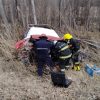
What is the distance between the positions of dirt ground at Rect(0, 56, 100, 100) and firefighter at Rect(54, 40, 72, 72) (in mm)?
298

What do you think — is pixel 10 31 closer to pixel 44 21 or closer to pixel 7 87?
pixel 44 21

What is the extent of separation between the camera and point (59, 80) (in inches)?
301

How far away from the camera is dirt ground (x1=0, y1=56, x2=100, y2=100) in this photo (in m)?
7.16

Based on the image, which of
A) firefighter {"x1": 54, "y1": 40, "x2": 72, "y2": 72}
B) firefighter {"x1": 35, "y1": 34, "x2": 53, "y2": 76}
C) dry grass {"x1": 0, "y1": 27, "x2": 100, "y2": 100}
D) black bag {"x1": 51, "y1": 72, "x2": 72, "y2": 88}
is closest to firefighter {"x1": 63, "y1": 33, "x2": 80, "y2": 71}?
dry grass {"x1": 0, "y1": 27, "x2": 100, "y2": 100}

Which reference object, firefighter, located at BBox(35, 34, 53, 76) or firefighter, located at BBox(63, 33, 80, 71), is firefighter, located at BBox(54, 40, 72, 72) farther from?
firefighter, located at BBox(63, 33, 80, 71)

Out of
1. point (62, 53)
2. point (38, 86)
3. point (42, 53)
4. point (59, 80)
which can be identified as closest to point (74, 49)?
point (62, 53)

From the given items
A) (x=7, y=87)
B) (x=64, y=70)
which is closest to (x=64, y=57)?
(x=64, y=70)

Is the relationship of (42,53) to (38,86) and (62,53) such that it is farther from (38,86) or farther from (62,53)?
(38,86)

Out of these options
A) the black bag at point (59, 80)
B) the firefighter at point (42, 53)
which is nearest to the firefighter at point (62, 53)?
the firefighter at point (42, 53)

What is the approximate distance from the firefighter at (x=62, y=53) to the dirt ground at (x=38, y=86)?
30 centimetres

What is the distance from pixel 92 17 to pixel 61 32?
165 centimetres

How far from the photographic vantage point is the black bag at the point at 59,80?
7.58m

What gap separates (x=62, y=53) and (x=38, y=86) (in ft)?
4.29

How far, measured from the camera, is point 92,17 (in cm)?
1231
